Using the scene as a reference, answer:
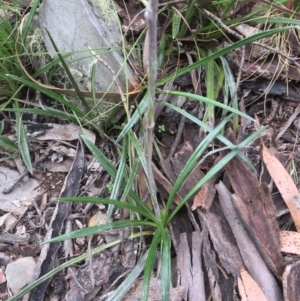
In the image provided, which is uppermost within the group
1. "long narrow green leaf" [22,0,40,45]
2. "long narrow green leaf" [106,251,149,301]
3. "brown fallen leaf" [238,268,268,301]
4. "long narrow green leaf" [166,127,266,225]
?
"long narrow green leaf" [22,0,40,45]

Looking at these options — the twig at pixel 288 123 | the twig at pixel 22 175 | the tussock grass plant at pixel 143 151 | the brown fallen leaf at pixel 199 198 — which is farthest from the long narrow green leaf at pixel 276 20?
the twig at pixel 22 175

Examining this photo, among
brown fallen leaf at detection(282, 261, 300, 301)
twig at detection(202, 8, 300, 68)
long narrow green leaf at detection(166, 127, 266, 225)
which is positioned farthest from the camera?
twig at detection(202, 8, 300, 68)

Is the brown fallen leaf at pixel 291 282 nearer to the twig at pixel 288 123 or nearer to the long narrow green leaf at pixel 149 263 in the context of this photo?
the long narrow green leaf at pixel 149 263

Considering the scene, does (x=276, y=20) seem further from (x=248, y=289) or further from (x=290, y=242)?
(x=248, y=289)

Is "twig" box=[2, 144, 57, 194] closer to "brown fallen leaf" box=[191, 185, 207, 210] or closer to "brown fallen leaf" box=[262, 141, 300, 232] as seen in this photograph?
"brown fallen leaf" box=[191, 185, 207, 210]

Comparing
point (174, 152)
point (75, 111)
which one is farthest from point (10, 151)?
point (174, 152)

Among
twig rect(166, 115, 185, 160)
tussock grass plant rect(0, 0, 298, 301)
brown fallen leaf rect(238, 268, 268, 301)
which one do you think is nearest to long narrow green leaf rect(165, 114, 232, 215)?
tussock grass plant rect(0, 0, 298, 301)

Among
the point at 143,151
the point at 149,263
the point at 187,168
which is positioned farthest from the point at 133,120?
the point at 149,263
